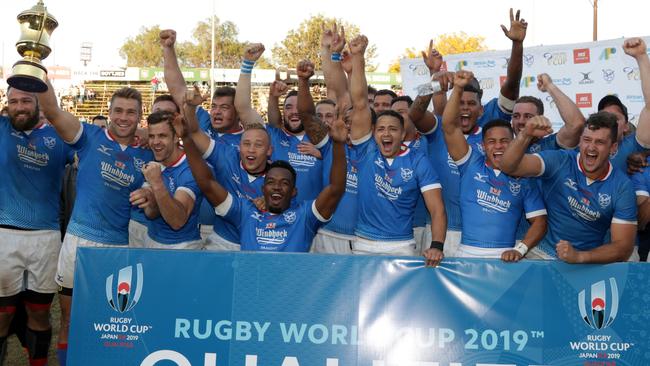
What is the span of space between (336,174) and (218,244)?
1589mm

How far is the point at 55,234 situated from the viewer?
649cm

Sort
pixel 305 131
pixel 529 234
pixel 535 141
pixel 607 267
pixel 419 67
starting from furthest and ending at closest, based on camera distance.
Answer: pixel 419 67 < pixel 305 131 < pixel 535 141 < pixel 529 234 < pixel 607 267

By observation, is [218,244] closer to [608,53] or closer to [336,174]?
[336,174]

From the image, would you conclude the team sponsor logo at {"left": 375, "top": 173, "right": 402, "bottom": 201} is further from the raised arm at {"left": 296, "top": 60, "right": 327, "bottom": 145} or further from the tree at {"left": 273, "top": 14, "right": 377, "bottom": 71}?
the tree at {"left": 273, "top": 14, "right": 377, "bottom": 71}

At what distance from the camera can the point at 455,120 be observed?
5551 mm

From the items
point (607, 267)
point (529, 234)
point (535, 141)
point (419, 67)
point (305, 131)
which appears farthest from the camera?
point (419, 67)

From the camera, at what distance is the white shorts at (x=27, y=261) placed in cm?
623

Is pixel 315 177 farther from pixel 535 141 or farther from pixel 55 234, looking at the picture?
pixel 55 234

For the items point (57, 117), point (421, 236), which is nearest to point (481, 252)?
point (421, 236)

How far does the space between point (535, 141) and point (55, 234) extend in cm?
432

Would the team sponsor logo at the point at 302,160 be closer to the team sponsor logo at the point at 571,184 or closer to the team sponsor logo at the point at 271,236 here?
the team sponsor logo at the point at 271,236

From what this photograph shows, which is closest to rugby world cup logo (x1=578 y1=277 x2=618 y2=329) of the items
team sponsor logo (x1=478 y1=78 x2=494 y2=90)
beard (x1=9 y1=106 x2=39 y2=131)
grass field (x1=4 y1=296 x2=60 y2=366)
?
beard (x1=9 y1=106 x2=39 y2=131)

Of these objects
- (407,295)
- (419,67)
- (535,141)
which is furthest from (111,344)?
(419,67)

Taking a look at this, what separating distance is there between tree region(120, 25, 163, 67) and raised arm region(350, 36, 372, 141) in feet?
245
